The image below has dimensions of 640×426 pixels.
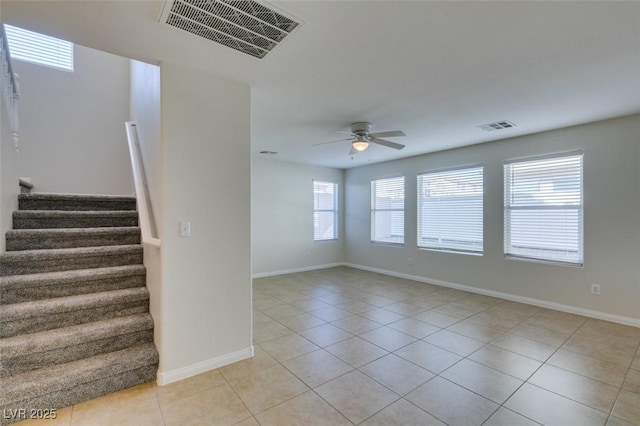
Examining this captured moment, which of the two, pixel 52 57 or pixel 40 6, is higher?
pixel 52 57

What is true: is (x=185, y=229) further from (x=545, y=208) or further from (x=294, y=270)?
(x=545, y=208)

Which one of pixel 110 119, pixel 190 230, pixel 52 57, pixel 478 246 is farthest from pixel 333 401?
pixel 52 57

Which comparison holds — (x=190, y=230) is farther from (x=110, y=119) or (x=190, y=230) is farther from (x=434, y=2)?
(x=110, y=119)

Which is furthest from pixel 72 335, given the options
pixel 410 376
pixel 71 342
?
pixel 410 376

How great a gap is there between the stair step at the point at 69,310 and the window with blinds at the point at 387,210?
4.94 metres

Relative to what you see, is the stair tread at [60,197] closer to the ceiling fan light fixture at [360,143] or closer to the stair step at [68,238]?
the stair step at [68,238]

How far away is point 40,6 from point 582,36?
334cm

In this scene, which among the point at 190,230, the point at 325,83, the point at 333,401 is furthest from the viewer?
the point at 325,83

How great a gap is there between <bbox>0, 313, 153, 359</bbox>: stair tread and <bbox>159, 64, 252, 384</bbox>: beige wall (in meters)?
0.39

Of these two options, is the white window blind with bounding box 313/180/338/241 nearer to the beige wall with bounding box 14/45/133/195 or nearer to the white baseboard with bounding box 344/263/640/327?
the white baseboard with bounding box 344/263/640/327

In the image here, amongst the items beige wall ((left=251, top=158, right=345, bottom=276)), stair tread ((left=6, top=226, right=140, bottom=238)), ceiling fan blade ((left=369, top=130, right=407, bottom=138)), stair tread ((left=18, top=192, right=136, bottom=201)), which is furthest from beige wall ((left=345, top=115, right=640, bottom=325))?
stair tread ((left=18, top=192, right=136, bottom=201))

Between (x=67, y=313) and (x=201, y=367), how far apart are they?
1.15 meters

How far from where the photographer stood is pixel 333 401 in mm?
2098

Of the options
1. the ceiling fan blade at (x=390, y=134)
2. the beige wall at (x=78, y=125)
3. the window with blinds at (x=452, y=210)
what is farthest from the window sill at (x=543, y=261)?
the beige wall at (x=78, y=125)
